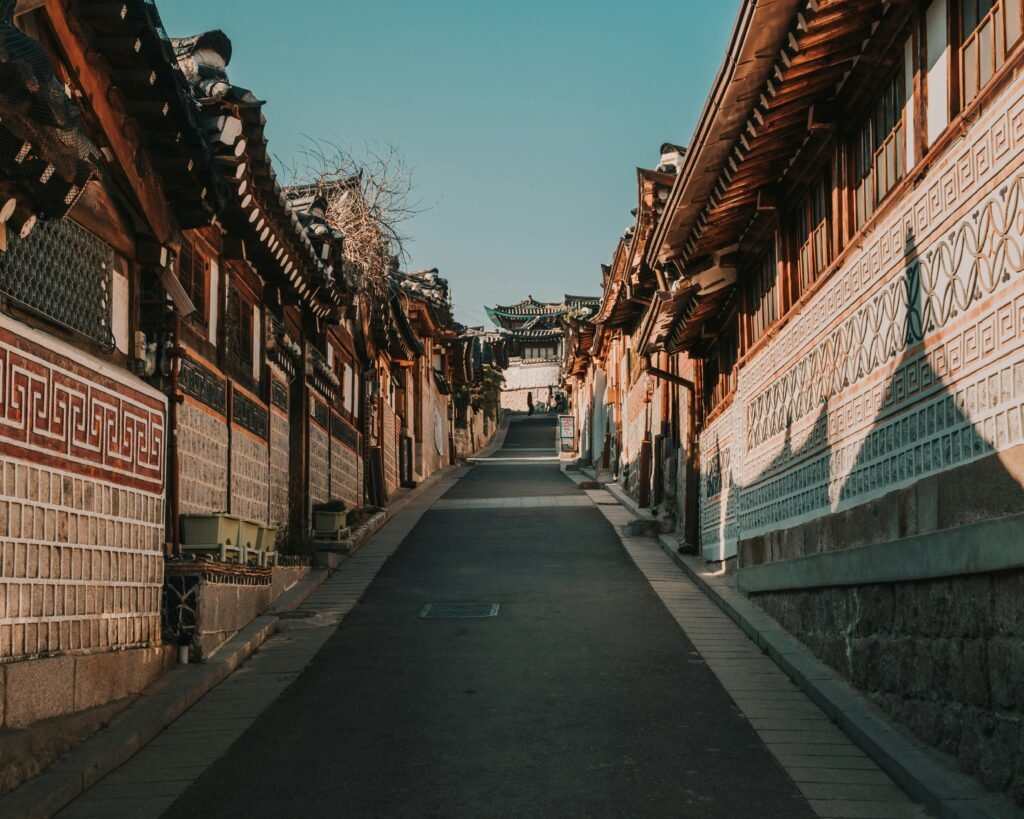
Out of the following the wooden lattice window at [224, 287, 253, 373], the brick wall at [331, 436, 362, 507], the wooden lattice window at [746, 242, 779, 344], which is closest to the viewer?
the wooden lattice window at [746, 242, 779, 344]

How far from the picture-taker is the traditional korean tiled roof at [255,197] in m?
11.4

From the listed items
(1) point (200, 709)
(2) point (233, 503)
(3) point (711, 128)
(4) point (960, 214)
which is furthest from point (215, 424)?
(4) point (960, 214)

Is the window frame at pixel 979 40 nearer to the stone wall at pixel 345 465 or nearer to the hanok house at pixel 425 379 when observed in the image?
the stone wall at pixel 345 465

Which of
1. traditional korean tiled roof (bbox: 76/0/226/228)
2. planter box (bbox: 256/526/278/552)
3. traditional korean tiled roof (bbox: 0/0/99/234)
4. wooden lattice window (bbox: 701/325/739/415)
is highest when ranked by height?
traditional korean tiled roof (bbox: 76/0/226/228)

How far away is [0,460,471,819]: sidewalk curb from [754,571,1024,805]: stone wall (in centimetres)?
489

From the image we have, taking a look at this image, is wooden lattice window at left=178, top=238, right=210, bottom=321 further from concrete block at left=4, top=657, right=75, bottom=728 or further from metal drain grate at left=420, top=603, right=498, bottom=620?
concrete block at left=4, top=657, right=75, bottom=728

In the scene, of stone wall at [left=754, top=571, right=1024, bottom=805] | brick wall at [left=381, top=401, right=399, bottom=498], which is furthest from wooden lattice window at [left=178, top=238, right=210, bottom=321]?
brick wall at [left=381, top=401, right=399, bottom=498]

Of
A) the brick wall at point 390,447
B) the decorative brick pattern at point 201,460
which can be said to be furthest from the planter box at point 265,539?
the brick wall at point 390,447

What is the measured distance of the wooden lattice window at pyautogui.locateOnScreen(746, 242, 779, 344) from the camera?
12.9 metres

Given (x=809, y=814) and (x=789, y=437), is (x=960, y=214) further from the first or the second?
(x=789, y=437)

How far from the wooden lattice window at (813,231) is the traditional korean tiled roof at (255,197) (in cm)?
516

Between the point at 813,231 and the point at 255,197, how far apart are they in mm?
5773

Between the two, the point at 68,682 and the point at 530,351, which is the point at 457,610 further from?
the point at 530,351

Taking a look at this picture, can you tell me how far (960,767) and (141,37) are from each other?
6921 millimetres
